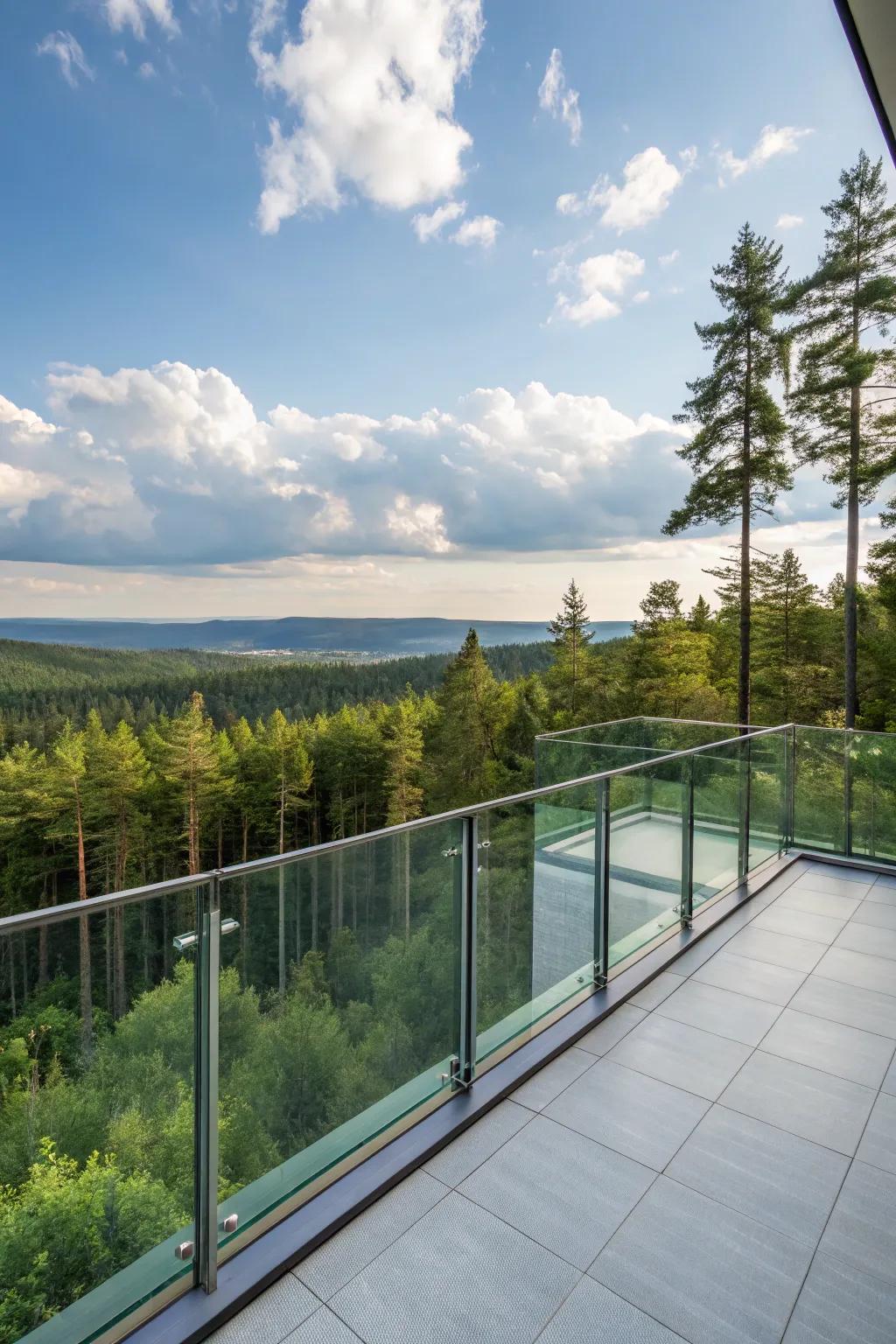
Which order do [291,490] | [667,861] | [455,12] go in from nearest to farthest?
[667,861] < [455,12] < [291,490]

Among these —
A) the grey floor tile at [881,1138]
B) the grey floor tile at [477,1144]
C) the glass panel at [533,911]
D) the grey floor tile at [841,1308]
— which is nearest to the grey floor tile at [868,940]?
the grey floor tile at [881,1138]

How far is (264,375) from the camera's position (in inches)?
1426

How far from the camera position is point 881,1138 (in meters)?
2.18

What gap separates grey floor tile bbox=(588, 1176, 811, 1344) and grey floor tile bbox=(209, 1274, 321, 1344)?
72 cm

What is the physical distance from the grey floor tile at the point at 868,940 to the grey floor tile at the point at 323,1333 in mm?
3057

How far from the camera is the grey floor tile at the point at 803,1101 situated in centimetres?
220

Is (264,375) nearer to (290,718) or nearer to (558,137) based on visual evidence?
(290,718)

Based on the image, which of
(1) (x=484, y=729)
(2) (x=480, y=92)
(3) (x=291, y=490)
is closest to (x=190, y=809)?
(1) (x=484, y=729)

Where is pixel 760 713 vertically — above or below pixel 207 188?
below

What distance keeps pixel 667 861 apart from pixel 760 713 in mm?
18534

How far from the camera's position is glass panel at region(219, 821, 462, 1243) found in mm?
1643

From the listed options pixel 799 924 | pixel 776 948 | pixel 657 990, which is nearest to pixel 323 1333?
pixel 657 990

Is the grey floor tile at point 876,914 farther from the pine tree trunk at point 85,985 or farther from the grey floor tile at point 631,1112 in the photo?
the pine tree trunk at point 85,985

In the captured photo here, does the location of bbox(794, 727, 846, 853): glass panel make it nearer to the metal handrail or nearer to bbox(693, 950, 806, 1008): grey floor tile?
bbox(693, 950, 806, 1008): grey floor tile
